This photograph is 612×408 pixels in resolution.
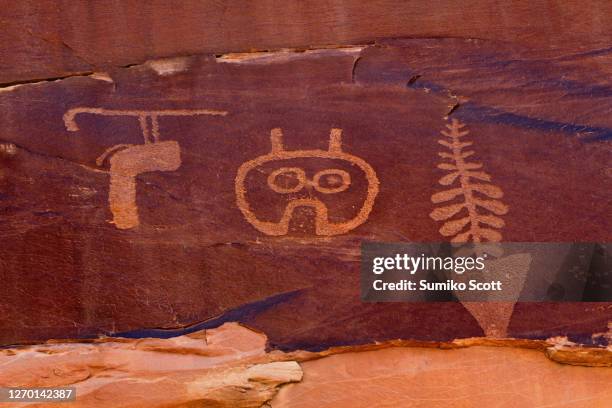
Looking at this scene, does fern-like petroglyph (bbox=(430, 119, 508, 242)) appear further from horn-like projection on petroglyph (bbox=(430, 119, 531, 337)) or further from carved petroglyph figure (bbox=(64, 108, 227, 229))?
carved petroglyph figure (bbox=(64, 108, 227, 229))

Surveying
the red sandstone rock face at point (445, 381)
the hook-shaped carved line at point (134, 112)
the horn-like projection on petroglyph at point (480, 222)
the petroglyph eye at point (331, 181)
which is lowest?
the red sandstone rock face at point (445, 381)

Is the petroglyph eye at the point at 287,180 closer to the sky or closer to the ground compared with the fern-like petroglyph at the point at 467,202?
closer to the sky

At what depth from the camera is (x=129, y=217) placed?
2029 millimetres

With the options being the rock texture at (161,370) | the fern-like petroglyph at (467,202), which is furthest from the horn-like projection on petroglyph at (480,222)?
the rock texture at (161,370)

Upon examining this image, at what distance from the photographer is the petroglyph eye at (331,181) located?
6.66ft

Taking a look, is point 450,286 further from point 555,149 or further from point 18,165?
point 18,165

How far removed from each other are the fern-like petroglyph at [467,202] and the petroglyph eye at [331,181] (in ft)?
0.87

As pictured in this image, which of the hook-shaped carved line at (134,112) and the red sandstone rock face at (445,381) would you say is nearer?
the red sandstone rock face at (445,381)

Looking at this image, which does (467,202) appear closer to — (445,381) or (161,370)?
(445,381)

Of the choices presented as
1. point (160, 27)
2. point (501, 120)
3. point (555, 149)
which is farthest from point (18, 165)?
point (555, 149)

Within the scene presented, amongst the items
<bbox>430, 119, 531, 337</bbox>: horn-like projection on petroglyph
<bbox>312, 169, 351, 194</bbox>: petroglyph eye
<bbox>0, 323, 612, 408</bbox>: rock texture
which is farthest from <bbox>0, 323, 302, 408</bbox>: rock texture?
<bbox>430, 119, 531, 337</bbox>: horn-like projection on petroglyph

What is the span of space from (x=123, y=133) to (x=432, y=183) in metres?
0.95

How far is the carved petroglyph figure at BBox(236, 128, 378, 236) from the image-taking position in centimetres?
201

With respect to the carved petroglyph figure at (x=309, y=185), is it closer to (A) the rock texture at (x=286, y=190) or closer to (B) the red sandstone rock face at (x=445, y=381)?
(A) the rock texture at (x=286, y=190)
